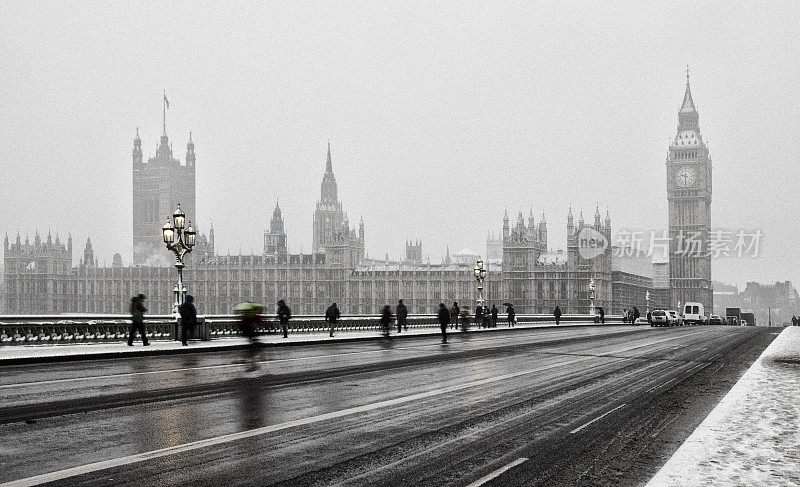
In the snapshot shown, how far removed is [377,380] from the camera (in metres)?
16.0

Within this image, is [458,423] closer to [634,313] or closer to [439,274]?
[634,313]

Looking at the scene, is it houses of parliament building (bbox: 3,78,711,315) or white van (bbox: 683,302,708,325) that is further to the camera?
houses of parliament building (bbox: 3,78,711,315)

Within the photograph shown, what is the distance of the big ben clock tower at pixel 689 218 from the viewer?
15700 centimetres

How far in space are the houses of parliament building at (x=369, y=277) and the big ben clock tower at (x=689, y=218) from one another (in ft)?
0.94

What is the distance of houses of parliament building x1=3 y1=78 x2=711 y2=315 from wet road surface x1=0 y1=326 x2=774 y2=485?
100 m

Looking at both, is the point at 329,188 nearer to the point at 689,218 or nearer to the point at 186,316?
the point at 689,218

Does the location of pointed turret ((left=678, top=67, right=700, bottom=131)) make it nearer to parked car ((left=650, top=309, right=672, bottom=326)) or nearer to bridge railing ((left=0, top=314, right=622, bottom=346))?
parked car ((left=650, top=309, right=672, bottom=326))

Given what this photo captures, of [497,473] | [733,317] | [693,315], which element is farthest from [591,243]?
[497,473]

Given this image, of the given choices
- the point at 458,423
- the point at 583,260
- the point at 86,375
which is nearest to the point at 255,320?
the point at 86,375

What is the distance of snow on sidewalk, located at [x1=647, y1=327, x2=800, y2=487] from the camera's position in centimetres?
776

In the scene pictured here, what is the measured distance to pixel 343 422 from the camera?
35.1ft

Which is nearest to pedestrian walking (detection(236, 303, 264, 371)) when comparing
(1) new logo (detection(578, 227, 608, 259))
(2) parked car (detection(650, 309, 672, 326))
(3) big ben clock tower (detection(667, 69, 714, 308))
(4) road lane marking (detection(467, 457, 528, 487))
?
(4) road lane marking (detection(467, 457, 528, 487))

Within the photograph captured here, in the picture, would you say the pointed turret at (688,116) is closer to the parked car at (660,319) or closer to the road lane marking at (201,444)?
the parked car at (660,319)

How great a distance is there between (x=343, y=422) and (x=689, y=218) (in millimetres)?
162080
